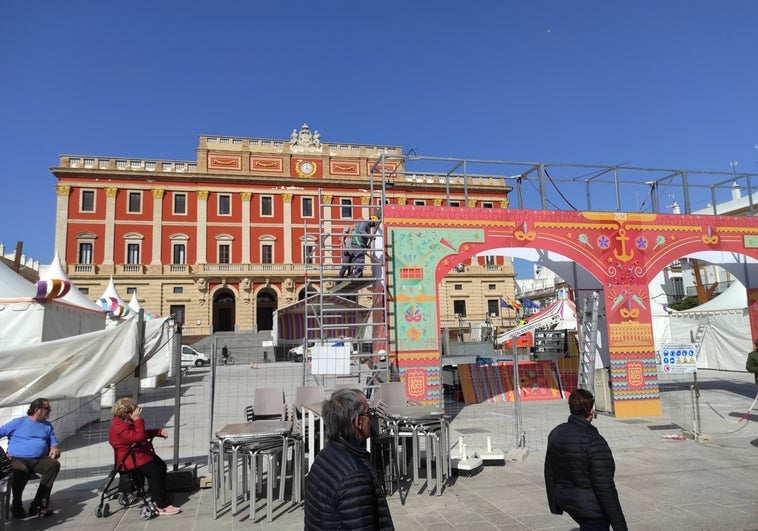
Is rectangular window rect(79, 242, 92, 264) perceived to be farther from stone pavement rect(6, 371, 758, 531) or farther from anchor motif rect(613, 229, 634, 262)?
anchor motif rect(613, 229, 634, 262)

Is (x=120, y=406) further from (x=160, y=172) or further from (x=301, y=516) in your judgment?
(x=160, y=172)

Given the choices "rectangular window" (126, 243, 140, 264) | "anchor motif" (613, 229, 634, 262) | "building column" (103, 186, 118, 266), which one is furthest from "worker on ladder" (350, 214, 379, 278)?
"building column" (103, 186, 118, 266)

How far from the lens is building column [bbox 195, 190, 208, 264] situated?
1620 inches

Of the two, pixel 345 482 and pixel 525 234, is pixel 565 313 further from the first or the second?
pixel 345 482

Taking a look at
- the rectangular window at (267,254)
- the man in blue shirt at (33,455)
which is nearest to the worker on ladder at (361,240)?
the man in blue shirt at (33,455)

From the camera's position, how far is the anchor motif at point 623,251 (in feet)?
39.9

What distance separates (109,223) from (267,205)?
37.4ft

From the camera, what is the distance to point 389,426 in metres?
6.64

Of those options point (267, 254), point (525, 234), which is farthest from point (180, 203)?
point (525, 234)

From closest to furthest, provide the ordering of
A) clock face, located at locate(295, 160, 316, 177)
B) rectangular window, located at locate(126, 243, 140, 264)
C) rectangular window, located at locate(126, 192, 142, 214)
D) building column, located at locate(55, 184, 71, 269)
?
building column, located at locate(55, 184, 71, 269) → rectangular window, located at locate(126, 243, 140, 264) → rectangular window, located at locate(126, 192, 142, 214) → clock face, located at locate(295, 160, 316, 177)

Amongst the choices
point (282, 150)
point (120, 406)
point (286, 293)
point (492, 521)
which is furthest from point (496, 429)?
point (282, 150)

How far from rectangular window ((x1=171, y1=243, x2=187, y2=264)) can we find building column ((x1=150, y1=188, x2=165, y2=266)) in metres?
0.98

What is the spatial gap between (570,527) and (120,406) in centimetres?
460

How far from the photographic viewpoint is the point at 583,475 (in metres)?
3.43
